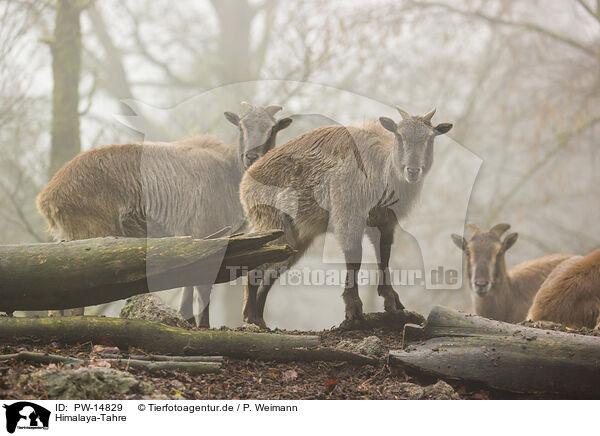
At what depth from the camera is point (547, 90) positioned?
Result: 1043 centimetres

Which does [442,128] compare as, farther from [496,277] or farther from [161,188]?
[161,188]

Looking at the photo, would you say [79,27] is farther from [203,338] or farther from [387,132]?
[203,338]

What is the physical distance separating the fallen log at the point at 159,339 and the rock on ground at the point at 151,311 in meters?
0.49

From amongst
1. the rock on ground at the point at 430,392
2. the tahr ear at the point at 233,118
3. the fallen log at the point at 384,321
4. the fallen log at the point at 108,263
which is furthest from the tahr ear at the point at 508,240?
the fallen log at the point at 108,263

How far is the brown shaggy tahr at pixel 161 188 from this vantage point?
5809mm

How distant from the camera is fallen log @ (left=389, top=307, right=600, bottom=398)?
3895 mm

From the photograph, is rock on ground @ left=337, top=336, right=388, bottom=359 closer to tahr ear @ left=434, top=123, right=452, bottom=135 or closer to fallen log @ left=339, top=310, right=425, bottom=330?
fallen log @ left=339, top=310, right=425, bottom=330

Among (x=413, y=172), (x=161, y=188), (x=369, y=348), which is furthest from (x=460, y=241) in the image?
(x=161, y=188)

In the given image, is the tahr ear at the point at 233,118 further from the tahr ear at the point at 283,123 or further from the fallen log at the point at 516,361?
the fallen log at the point at 516,361

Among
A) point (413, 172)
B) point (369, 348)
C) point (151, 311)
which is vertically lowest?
point (369, 348)

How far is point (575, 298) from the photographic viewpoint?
5.69 m

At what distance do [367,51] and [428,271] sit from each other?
12.8 feet

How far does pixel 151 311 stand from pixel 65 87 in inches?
179
